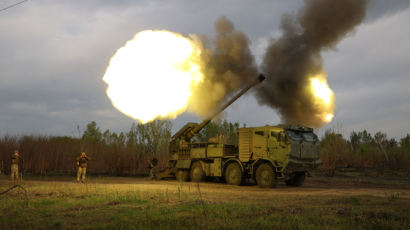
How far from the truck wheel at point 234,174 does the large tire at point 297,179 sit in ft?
9.22

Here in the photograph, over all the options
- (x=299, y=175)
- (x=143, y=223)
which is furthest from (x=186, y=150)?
(x=143, y=223)

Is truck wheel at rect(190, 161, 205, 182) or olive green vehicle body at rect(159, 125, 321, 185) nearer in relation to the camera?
olive green vehicle body at rect(159, 125, 321, 185)

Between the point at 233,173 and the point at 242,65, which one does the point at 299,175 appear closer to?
the point at 233,173

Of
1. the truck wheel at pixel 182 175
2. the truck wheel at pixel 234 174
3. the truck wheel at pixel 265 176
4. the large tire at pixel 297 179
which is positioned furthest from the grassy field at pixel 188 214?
the truck wheel at pixel 182 175

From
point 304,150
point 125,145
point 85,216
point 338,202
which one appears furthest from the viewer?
point 125,145

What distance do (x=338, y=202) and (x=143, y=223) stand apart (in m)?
6.65

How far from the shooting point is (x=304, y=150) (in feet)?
61.1

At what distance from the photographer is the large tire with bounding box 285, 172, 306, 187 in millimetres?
19989

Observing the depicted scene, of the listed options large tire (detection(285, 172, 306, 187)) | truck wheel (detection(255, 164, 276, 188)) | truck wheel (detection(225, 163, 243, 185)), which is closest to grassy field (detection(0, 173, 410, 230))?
truck wheel (detection(255, 164, 276, 188))

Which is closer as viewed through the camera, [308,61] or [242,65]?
[308,61]

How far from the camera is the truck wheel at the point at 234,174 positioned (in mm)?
19609

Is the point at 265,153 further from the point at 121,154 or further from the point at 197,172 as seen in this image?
the point at 121,154

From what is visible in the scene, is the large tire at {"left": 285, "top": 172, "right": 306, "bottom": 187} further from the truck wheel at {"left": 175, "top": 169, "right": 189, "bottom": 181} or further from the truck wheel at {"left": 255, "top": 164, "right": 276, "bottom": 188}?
the truck wheel at {"left": 175, "top": 169, "right": 189, "bottom": 181}

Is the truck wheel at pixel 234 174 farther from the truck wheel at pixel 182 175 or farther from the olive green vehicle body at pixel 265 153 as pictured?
the truck wheel at pixel 182 175
